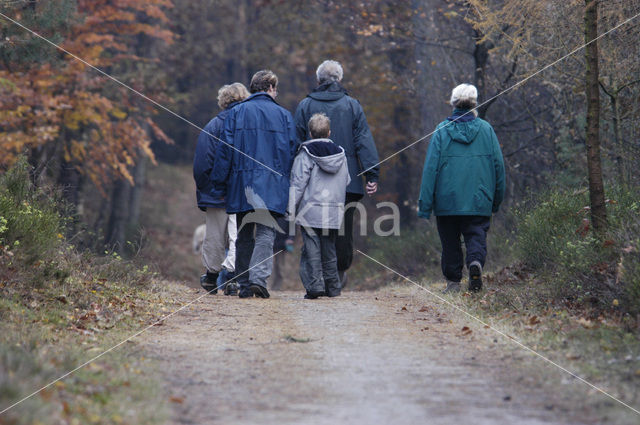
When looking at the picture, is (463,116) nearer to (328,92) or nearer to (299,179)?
(328,92)

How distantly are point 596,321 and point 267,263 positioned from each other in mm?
3823

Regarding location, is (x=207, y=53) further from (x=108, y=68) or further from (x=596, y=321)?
(x=596, y=321)

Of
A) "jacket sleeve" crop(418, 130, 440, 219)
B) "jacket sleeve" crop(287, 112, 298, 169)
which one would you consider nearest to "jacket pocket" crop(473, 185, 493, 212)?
"jacket sleeve" crop(418, 130, 440, 219)

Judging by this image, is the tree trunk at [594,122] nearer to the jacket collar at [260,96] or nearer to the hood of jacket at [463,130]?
the hood of jacket at [463,130]

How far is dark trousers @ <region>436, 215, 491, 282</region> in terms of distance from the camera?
812 centimetres

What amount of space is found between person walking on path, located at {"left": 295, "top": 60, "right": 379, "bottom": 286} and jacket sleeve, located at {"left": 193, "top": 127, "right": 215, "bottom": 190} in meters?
1.03

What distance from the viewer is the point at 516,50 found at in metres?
9.83

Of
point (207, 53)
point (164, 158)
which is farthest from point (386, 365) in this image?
point (164, 158)

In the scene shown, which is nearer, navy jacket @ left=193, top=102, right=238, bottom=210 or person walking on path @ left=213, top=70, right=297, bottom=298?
person walking on path @ left=213, top=70, right=297, bottom=298

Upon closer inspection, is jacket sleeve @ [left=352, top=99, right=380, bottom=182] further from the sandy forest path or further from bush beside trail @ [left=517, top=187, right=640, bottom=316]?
the sandy forest path

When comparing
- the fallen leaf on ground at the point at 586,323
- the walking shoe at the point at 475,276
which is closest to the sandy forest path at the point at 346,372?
the fallen leaf on ground at the point at 586,323

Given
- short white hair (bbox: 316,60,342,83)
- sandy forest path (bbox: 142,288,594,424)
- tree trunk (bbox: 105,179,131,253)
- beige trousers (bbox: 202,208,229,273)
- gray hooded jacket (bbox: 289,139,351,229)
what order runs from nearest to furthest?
sandy forest path (bbox: 142,288,594,424)
gray hooded jacket (bbox: 289,139,351,229)
short white hair (bbox: 316,60,342,83)
beige trousers (bbox: 202,208,229,273)
tree trunk (bbox: 105,179,131,253)

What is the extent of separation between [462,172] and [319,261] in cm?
183

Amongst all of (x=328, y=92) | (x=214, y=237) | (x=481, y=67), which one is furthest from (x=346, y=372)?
(x=481, y=67)
